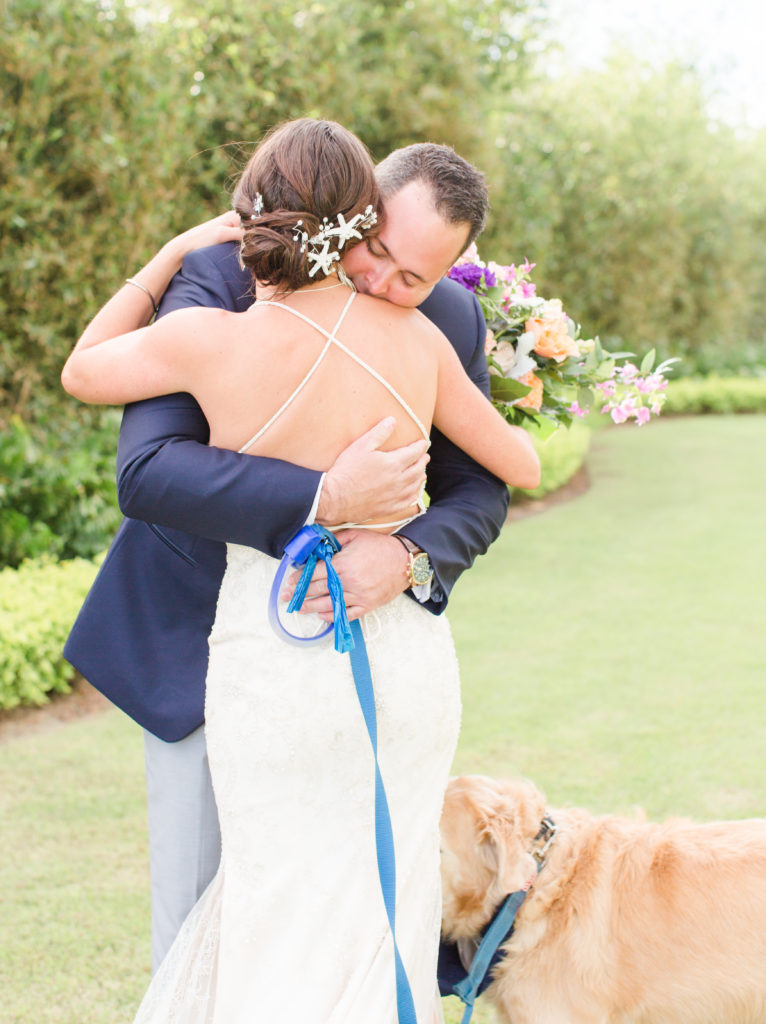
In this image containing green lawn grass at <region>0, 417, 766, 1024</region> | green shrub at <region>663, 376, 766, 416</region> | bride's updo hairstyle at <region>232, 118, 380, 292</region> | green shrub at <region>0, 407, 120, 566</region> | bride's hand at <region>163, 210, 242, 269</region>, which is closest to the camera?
bride's updo hairstyle at <region>232, 118, 380, 292</region>

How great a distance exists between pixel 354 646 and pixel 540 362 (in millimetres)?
1258

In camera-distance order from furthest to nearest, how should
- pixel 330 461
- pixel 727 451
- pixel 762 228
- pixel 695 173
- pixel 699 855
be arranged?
1. pixel 762 228
2. pixel 695 173
3. pixel 727 451
4. pixel 699 855
5. pixel 330 461

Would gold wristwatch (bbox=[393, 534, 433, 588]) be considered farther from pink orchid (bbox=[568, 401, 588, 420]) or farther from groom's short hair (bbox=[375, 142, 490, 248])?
pink orchid (bbox=[568, 401, 588, 420])

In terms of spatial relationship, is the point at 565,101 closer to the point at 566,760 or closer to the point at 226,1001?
the point at 566,760

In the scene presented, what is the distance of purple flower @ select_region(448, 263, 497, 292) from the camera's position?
2.75 meters

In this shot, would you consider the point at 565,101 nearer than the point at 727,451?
No

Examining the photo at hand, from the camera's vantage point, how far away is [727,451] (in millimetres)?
15484

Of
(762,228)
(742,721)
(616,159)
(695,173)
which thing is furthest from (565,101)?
(742,721)

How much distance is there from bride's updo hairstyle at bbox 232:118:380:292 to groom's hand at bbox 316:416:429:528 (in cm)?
33

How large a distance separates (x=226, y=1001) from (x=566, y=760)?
10.7ft

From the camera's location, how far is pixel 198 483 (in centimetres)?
183

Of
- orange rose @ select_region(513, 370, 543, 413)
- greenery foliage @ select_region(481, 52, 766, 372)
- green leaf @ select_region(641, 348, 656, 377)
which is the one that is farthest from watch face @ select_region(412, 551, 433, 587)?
greenery foliage @ select_region(481, 52, 766, 372)

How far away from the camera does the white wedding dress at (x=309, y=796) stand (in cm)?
195

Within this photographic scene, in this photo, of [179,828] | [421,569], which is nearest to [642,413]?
[421,569]
